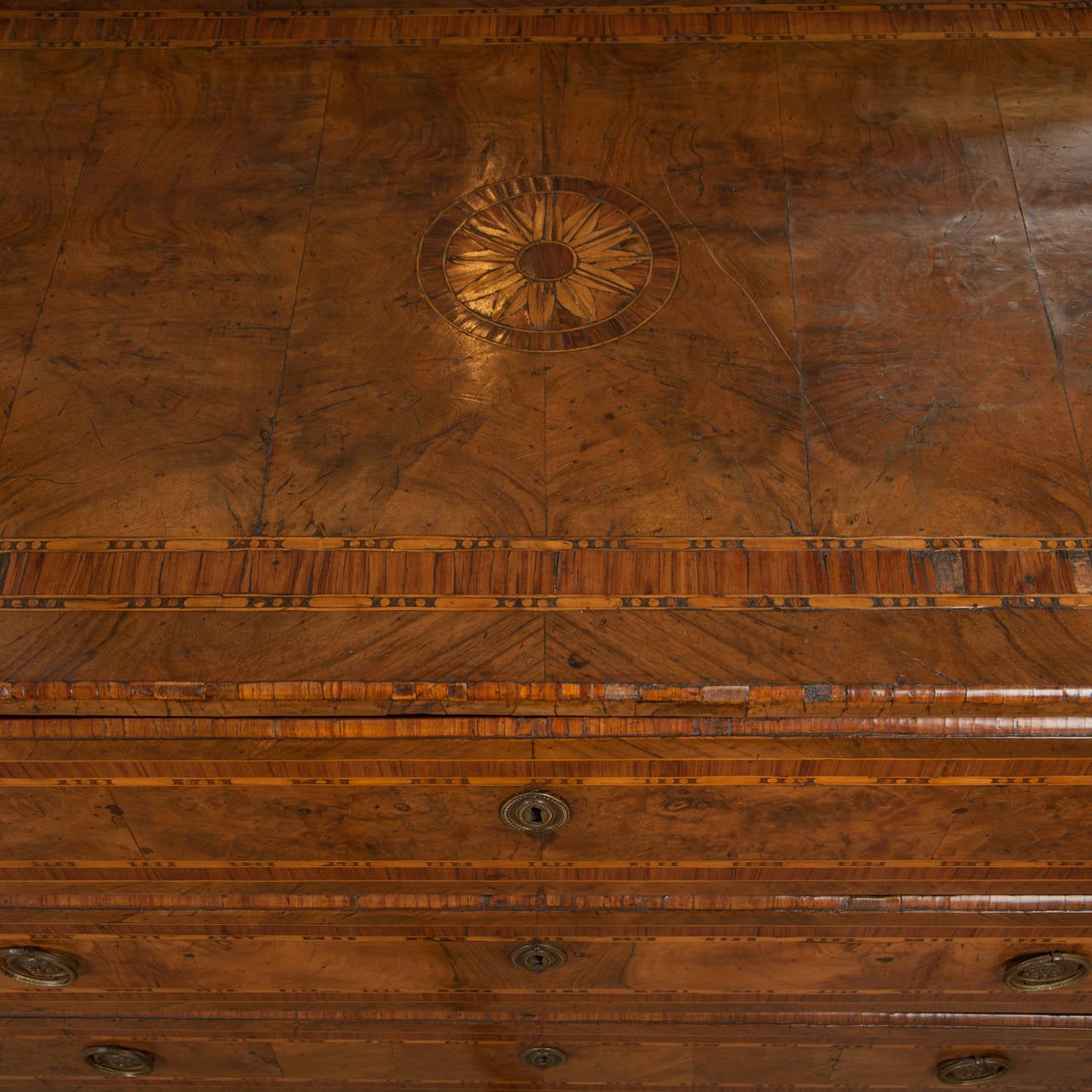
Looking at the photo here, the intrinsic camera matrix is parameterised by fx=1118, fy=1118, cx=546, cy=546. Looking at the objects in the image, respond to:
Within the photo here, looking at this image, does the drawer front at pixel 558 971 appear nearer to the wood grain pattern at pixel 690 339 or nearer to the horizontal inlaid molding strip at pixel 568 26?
the wood grain pattern at pixel 690 339

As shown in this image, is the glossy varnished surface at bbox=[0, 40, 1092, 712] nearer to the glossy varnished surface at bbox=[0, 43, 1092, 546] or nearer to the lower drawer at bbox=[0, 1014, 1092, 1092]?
the glossy varnished surface at bbox=[0, 43, 1092, 546]

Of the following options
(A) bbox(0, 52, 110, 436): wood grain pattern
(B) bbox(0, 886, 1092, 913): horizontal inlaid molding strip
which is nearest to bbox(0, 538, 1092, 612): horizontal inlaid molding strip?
(A) bbox(0, 52, 110, 436): wood grain pattern

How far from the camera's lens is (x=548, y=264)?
7.24 feet

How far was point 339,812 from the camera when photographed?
6.44 feet

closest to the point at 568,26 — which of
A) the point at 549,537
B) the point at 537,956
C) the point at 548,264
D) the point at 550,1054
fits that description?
the point at 548,264

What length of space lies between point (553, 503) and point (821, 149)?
1.05 metres

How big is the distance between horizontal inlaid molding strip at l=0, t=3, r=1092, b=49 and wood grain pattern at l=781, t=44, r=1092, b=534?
8 cm

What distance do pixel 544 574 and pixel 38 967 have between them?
1489 millimetres

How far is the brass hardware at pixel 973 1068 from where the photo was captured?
106 inches

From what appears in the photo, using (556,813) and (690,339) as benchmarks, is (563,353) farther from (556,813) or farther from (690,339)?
(556,813)

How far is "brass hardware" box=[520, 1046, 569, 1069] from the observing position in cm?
271

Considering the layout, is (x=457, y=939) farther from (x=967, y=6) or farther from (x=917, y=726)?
(x=967, y=6)

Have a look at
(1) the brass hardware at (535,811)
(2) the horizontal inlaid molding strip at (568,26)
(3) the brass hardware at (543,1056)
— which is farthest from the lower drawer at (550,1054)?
(2) the horizontal inlaid molding strip at (568,26)

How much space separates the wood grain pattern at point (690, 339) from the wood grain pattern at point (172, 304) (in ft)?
1.85
